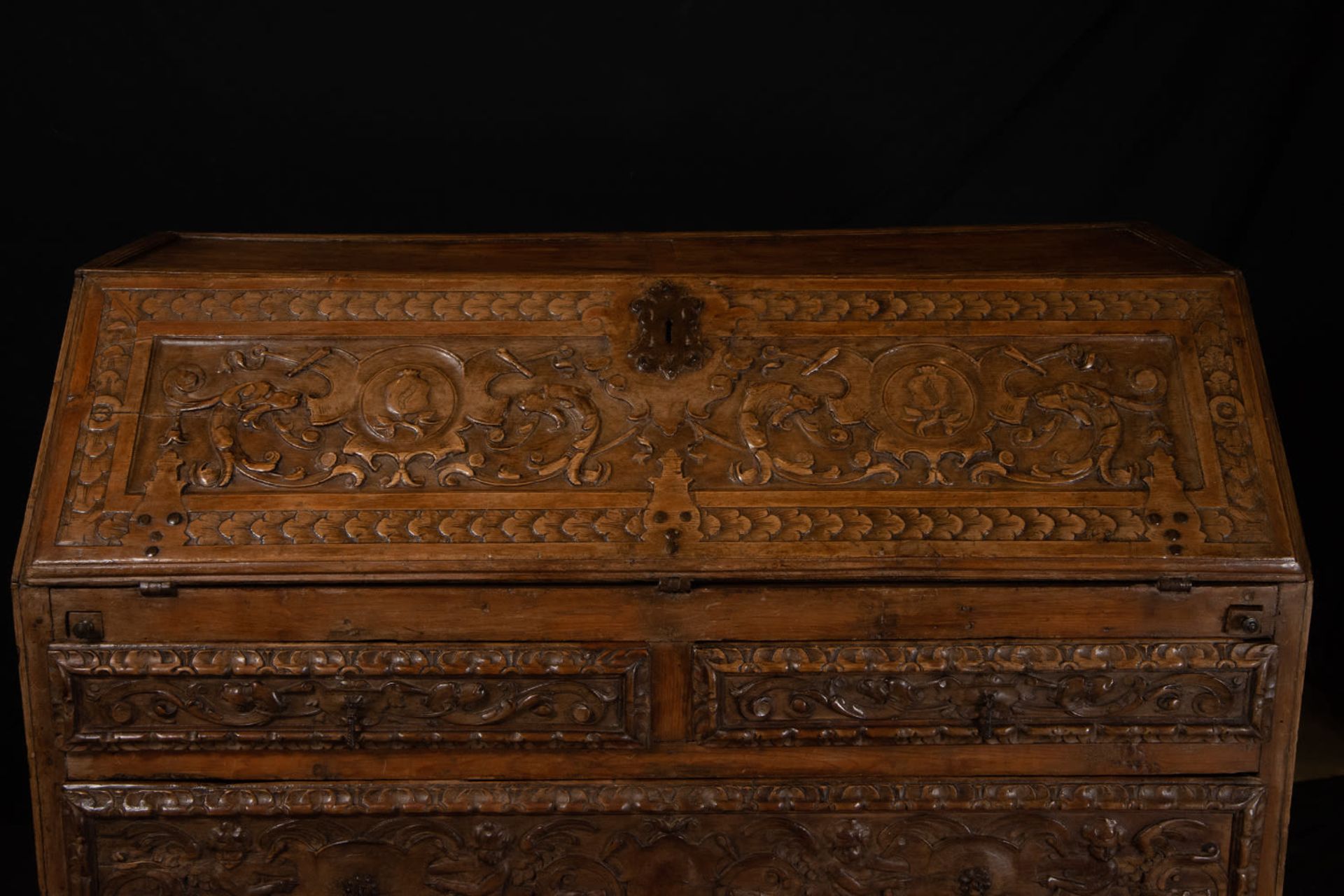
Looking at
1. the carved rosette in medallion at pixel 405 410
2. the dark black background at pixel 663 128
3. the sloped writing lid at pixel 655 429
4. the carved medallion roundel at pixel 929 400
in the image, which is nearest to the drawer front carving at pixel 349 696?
the sloped writing lid at pixel 655 429

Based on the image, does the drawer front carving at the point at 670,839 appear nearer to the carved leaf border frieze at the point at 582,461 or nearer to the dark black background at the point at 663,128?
the carved leaf border frieze at the point at 582,461

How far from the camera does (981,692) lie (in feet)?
6.88

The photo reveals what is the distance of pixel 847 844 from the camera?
2.15 metres

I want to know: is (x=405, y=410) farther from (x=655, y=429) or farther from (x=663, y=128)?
(x=663, y=128)

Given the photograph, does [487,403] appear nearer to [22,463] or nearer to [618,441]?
[618,441]

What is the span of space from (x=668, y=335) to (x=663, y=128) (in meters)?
0.94

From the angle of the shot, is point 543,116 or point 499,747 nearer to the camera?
point 499,747

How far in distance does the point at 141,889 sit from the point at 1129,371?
1809 mm

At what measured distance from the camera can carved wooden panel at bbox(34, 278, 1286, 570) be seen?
207cm

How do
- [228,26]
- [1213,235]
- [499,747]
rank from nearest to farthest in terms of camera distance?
1. [499,747]
2. [228,26]
3. [1213,235]

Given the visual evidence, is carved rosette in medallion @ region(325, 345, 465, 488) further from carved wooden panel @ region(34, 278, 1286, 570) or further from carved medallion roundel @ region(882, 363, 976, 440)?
carved medallion roundel @ region(882, 363, 976, 440)

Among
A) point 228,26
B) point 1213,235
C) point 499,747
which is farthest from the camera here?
point 1213,235

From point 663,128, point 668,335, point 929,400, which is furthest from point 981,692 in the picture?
point 663,128

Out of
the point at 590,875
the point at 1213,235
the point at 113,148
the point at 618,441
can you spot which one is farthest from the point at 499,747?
the point at 1213,235
